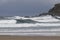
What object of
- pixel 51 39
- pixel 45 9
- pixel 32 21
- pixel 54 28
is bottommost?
pixel 51 39

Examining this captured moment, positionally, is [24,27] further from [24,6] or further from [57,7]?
[57,7]

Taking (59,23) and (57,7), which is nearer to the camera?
→ (59,23)

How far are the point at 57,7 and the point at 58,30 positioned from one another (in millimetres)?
368

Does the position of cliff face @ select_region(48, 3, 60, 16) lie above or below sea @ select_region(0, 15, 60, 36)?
above

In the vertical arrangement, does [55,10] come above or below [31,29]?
above

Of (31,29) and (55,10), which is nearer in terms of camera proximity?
(31,29)

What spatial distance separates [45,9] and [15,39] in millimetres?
532

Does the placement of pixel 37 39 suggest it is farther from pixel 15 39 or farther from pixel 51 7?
pixel 51 7

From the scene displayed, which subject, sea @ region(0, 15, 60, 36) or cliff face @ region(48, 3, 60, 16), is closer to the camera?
sea @ region(0, 15, 60, 36)

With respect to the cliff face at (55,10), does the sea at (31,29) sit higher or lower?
lower

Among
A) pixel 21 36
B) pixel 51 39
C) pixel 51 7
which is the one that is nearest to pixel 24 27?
pixel 21 36

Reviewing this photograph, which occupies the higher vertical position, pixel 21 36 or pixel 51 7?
pixel 51 7

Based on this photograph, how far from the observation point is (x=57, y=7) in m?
1.77

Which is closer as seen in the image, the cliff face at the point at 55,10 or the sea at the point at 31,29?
the sea at the point at 31,29
